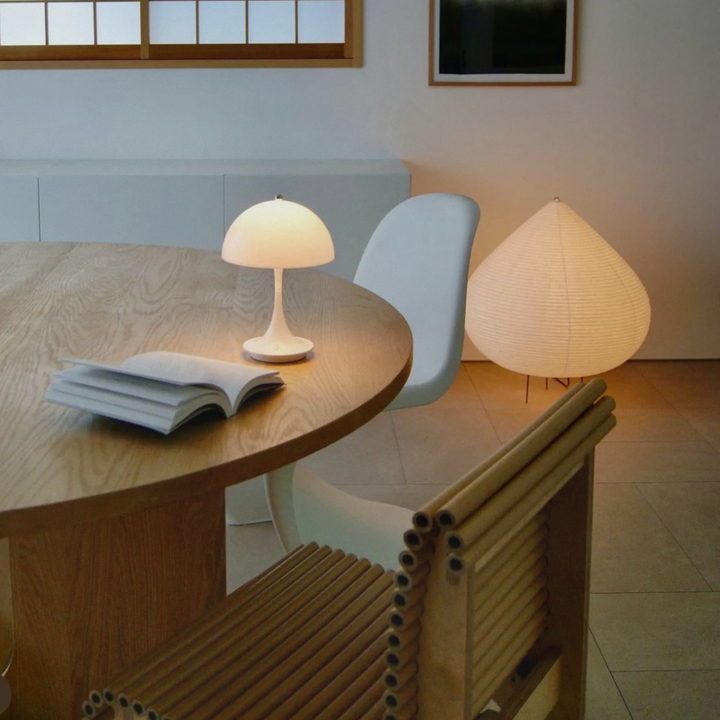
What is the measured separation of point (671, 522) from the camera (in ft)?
10.3

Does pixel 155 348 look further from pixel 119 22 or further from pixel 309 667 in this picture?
pixel 119 22

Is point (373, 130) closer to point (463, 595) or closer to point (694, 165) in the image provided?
point (694, 165)

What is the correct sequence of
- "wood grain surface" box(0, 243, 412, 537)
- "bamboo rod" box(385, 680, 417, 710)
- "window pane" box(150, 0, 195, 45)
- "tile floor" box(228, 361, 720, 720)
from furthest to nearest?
"window pane" box(150, 0, 195, 45), "tile floor" box(228, 361, 720, 720), "wood grain surface" box(0, 243, 412, 537), "bamboo rod" box(385, 680, 417, 710)

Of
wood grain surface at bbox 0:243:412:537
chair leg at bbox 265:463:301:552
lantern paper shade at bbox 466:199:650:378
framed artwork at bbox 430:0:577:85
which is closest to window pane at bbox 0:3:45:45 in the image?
framed artwork at bbox 430:0:577:85

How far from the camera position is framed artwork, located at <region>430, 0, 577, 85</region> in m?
4.33

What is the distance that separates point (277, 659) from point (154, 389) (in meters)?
0.40

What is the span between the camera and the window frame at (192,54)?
171 inches

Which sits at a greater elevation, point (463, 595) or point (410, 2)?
point (410, 2)

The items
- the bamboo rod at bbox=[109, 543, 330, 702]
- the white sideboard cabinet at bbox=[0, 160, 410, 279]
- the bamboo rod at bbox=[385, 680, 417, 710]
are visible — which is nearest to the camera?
the bamboo rod at bbox=[385, 680, 417, 710]

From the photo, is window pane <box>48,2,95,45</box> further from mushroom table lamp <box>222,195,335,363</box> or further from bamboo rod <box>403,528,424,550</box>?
bamboo rod <box>403,528,424,550</box>

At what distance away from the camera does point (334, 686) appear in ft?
4.60

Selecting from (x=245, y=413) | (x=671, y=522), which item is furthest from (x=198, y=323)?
(x=671, y=522)

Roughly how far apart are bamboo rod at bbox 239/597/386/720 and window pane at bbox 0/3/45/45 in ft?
11.9

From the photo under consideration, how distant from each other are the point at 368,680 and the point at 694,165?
3621 mm
